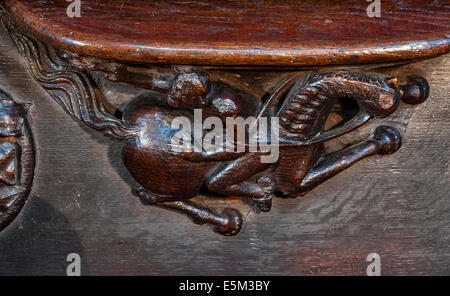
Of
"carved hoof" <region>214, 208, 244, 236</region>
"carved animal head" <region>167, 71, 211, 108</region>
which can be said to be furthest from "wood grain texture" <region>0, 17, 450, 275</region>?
"carved animal head" <region>167, 71, 211, 108</region>

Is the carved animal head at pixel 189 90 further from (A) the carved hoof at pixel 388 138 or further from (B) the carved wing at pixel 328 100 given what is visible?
(A) the carved hoof at pixel 388 138

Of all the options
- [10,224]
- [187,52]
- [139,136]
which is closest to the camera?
[187,52]

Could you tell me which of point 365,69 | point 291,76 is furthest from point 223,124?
point 365,69

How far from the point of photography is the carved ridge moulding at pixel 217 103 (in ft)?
2.54

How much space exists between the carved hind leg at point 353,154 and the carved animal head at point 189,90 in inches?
9.6

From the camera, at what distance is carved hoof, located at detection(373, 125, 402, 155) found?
0.92m

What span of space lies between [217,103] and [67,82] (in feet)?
0.91

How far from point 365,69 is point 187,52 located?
0.30 meters

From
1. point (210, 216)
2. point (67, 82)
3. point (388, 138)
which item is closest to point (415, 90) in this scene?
point (388, 138)

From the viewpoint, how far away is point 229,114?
864 millimetres

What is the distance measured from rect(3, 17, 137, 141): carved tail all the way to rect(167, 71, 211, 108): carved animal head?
12cm

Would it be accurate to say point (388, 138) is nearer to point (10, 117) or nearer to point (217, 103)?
point (217, 103)
